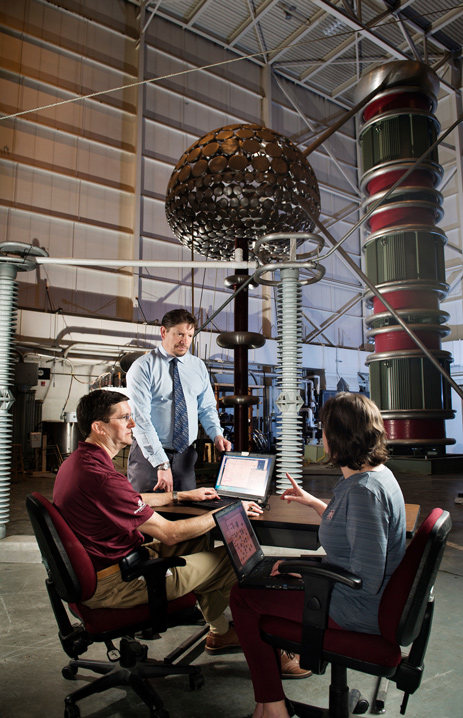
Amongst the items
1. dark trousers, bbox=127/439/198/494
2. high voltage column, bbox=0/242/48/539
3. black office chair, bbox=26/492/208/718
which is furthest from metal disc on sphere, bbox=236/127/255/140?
black office chair, bbox=26/492/208/718

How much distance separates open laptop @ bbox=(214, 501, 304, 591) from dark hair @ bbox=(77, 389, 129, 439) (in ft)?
2.17

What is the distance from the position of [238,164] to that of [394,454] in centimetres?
771

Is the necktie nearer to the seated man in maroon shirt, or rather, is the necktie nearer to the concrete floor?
the seated man in maroon shirt

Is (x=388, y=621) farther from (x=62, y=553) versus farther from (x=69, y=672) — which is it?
(x=69, y=672)

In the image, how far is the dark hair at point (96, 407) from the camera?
2090mm

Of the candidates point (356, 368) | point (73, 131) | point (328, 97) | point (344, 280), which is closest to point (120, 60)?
point (73, 131)

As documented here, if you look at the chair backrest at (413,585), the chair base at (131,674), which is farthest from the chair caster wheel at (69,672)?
the chair backrest at (413,585)

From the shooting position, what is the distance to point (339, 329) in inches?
669

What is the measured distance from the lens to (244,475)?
103 inches

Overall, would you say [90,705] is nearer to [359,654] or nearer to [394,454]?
[359,654]

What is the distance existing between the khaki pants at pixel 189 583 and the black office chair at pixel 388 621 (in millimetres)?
591

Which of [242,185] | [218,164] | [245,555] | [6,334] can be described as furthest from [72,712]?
[218,164]

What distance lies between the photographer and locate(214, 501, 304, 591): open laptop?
165 centimetres

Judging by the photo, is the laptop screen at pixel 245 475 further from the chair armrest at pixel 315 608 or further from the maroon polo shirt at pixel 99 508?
the chair armrest at pixel 315 608
